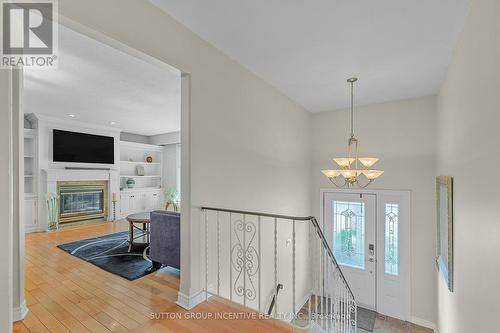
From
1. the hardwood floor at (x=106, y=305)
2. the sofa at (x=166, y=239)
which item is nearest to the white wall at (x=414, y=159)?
the hardwood floor at (x=106, y=305)

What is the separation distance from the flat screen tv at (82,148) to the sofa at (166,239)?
437cm

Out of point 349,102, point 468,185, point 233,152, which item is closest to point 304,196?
point 349,102

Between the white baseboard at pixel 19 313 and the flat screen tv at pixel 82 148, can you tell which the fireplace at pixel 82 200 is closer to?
the flat screen tv at pixel 82 148

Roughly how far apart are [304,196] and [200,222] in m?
3.21

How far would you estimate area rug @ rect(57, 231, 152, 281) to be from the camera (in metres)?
3.21

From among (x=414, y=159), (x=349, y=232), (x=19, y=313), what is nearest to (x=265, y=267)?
(x=349, y=232)

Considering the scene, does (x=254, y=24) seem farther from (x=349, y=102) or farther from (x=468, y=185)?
(x=349, y=102)

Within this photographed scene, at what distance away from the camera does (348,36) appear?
97.7 inches

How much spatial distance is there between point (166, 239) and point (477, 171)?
131 inches

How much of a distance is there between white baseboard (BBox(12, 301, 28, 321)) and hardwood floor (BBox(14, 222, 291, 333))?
4 cm

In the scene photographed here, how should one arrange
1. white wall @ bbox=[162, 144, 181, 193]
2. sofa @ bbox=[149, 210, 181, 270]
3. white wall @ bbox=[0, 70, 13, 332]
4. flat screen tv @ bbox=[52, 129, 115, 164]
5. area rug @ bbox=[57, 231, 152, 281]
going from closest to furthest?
white wall @ bbox=[0, 70, 13, 332], sofa @ bbox=[149, 210, 181, 270], area rug @ bbox=[57, 231, 152, 281], flat screen tv @ bbox=[52, 129, 115, 164], white wall @ bbox=[162, 144, 181, 193]

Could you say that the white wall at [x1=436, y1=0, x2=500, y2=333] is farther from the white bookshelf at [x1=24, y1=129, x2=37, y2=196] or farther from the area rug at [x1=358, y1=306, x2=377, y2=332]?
the white bookshelf at [x1=24, y1=129, x2=37, y2=196]

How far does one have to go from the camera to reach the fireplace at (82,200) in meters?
5.99

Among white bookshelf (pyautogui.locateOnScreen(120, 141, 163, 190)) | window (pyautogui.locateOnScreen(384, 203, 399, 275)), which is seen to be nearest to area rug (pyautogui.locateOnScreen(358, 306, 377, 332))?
window (pyautogui.locateOnScreen(384, 203, 399, 275))
